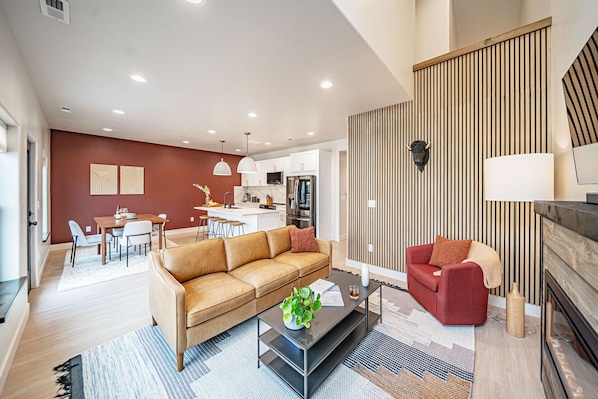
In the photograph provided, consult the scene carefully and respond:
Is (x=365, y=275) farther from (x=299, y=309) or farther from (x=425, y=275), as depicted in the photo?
(x=299, y=309)

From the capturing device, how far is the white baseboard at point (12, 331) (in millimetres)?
1673

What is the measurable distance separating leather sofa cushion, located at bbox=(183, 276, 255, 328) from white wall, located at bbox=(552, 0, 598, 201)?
2.80 metres

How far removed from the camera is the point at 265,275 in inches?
97.0

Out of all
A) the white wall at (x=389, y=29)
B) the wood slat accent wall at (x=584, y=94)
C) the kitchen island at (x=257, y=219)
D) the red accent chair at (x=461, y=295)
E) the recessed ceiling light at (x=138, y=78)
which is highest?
the white wall at (x=389, y=29)

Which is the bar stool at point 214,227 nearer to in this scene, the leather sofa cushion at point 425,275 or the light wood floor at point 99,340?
the light wood floor at point 99,340

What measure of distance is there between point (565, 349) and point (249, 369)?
2.00 m

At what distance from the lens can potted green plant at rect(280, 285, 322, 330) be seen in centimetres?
153

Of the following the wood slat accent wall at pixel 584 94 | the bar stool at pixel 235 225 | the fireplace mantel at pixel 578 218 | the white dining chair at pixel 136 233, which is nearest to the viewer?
the fireplace mantel at pixel 578 218

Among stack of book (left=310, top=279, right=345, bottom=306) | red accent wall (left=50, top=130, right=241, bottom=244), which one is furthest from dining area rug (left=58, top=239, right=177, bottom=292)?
stack of book (left=310, top=279, right=345, bottom=306)

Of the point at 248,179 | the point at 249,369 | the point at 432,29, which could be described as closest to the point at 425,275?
the point at 249,369

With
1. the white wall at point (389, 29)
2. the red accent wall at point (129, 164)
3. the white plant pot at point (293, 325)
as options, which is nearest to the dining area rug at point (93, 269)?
the red accent wall at point (129, 164)

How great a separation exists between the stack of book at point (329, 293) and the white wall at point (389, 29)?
226 centimetres

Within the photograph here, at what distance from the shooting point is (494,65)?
2.70 m

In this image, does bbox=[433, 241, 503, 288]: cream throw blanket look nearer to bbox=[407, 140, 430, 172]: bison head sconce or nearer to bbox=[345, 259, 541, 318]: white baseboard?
bbox=[345, 259, 541, 318]: white baseboard
